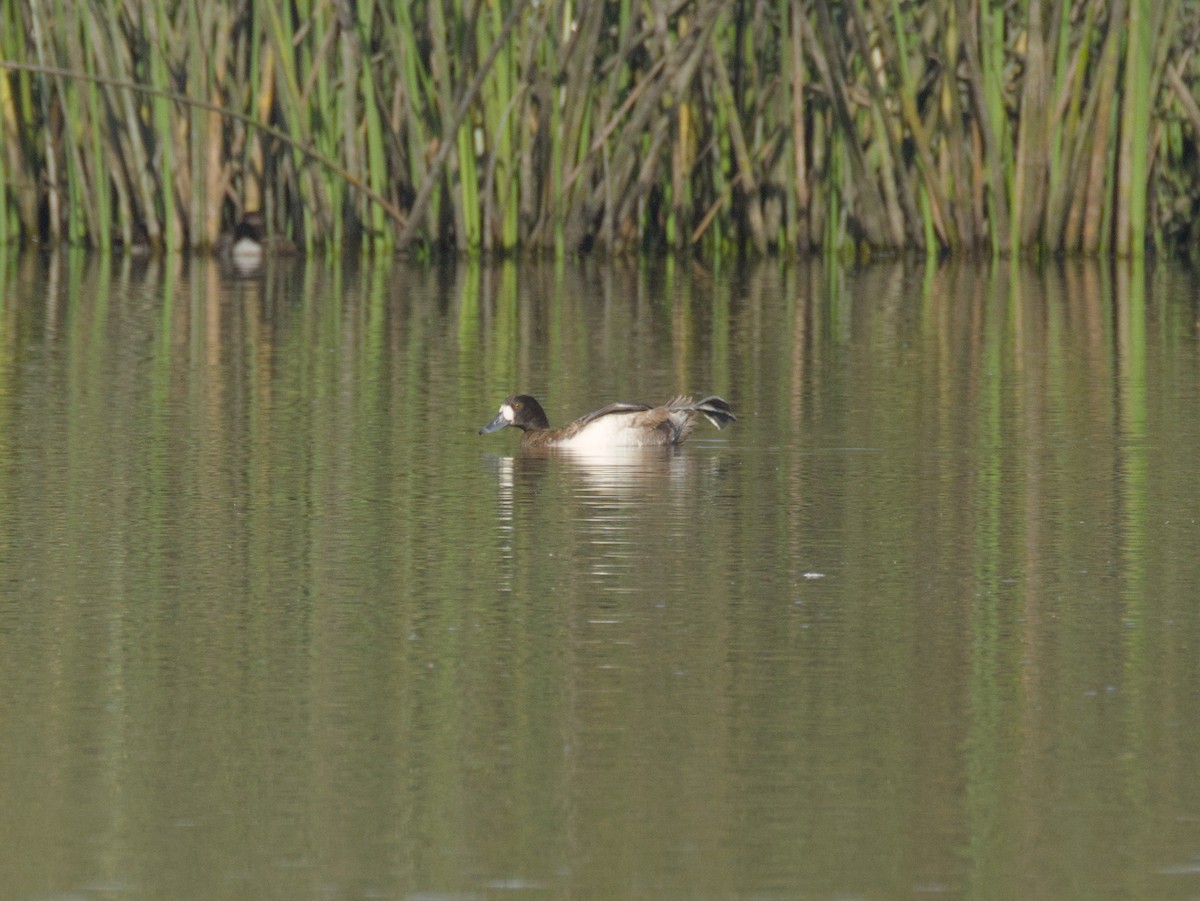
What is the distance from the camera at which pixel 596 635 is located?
17.0 ft

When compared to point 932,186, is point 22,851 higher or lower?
lower

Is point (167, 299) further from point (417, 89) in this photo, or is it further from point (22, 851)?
point (22, 851)

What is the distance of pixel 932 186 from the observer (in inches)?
688

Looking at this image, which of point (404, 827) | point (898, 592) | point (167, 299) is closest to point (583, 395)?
point (898, 592)

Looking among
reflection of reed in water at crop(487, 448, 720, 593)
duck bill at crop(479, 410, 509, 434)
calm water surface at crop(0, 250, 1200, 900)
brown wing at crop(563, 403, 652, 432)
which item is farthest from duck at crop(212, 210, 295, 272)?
reflection of reed in water at crop(487, 448, 720, 593)

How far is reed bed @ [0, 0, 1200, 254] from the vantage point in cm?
1691

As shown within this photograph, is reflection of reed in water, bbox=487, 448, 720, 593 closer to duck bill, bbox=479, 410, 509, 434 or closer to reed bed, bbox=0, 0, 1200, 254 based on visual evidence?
duck bill, bbox=479, 410, 509, 434

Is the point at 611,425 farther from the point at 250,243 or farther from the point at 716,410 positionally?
the point at 250,243

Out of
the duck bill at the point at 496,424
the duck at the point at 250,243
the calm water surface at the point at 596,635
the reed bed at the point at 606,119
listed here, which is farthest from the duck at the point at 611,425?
the duck at the point at 250,243

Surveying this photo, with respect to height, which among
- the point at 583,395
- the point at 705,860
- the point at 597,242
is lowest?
the point at 705,860

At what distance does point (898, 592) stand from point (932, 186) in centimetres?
1206

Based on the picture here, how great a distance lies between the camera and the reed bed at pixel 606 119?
55.5ft

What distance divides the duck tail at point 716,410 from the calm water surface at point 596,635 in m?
0.12

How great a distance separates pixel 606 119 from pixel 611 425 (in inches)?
357
